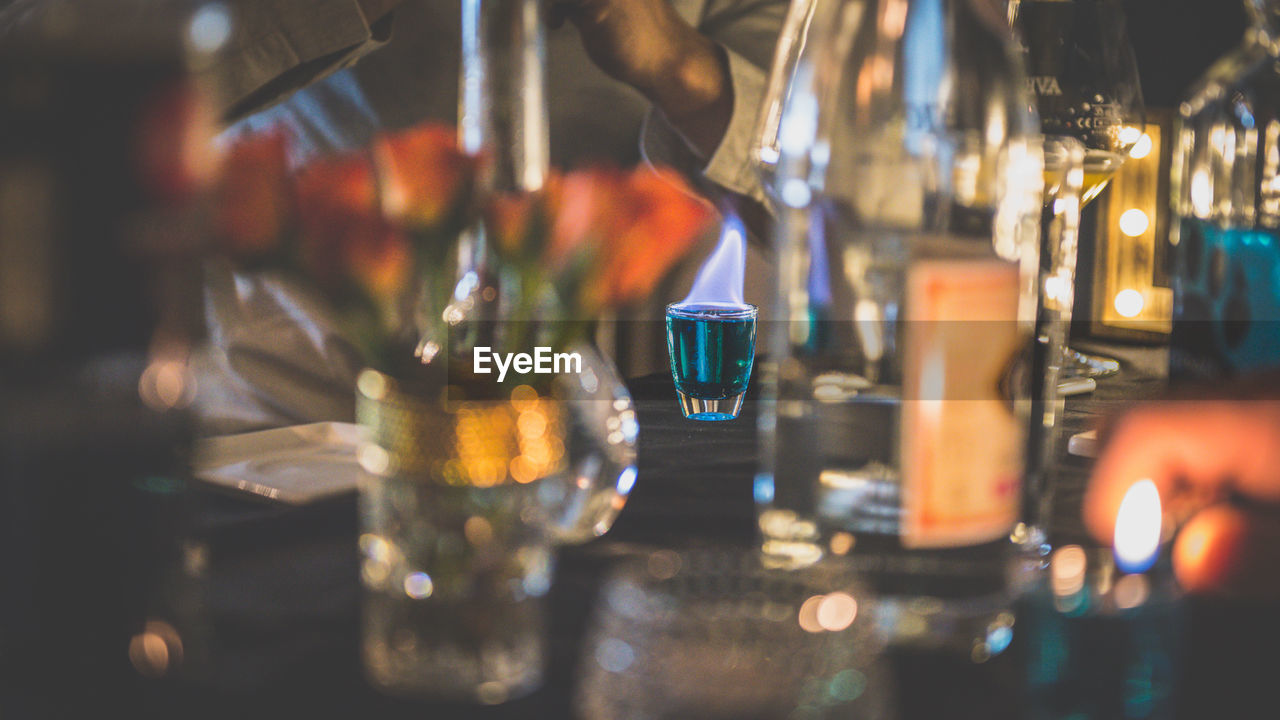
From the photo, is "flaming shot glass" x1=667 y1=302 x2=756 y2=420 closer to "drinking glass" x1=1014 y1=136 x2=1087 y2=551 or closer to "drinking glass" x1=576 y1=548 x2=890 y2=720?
"drinking glass" x1=1014 y1=136 x2=1087 y2=551

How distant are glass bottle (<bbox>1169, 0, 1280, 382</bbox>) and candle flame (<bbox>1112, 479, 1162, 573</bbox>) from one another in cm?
14

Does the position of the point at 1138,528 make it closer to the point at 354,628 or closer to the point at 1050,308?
the point at 1050,308

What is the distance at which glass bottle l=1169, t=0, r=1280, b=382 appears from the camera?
629 millimetres

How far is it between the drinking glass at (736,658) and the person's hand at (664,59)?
1048mm

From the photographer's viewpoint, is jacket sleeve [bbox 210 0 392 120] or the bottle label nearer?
the bottle label

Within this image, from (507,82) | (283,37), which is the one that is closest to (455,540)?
(507,82)

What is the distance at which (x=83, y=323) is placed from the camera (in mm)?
351

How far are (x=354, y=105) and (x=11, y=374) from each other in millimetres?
1324

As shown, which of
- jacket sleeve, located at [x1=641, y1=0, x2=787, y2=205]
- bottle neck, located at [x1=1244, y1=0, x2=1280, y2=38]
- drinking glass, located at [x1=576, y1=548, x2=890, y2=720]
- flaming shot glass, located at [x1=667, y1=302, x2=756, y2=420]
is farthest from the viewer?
jacket sleeve, located at [x1=641, y1=0, x2=787, y2=205]

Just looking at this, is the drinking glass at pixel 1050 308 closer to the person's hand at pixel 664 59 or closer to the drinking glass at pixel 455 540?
the drinking glass at pixel 455 540

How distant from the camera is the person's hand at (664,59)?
1.33 metres

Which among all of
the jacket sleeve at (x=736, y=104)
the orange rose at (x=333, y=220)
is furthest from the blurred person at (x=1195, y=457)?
the jacket sleeve at (x=736, y=104)

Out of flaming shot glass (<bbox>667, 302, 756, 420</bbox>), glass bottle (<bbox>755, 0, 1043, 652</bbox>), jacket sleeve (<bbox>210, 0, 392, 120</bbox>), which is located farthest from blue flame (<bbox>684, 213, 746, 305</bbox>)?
jacket sleeve (<bbox>210, 0, 392, 120</bbox>)

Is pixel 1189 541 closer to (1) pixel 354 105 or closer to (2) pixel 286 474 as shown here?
(2) pixel 286 474
